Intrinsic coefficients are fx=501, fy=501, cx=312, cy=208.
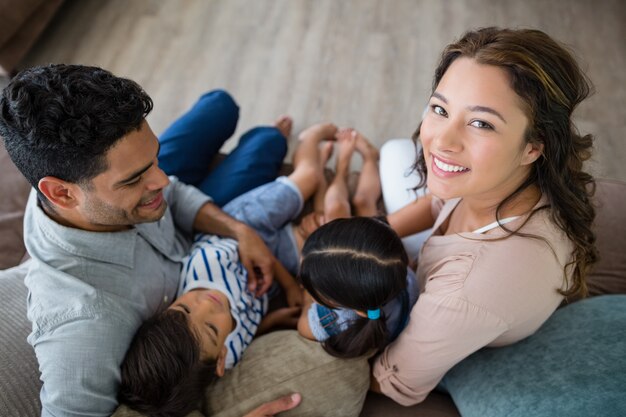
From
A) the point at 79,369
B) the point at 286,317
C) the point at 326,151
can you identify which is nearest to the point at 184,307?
the point at 79,369

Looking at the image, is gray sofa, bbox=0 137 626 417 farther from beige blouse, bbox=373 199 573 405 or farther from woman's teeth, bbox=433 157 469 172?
woman's teeth, bbox=433 157 469 172

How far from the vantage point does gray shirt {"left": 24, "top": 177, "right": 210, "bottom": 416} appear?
1109mm

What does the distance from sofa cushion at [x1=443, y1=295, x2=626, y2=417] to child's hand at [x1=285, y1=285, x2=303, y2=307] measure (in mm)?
512

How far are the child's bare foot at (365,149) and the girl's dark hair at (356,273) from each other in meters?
0.89

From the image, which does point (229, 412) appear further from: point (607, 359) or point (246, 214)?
point (607, 359)

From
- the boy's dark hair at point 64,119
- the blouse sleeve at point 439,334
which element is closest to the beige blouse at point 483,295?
the blouse sleeve at point 439,334

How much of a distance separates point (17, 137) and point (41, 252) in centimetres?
31

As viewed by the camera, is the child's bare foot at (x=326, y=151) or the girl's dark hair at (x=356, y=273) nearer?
the girl's dark hair at (x=356, y=273)

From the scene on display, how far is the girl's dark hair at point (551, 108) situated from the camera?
1.00 metres

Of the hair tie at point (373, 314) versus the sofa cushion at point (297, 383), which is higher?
the hair tie at point (373, 314)

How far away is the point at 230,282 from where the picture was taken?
1479 millimetres

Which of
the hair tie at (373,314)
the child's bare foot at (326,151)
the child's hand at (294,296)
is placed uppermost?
the child's bare foot at (326,151)

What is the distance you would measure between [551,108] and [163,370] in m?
1.01

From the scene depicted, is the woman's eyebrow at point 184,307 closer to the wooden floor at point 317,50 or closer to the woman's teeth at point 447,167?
the woman's teeth at point 447,167
